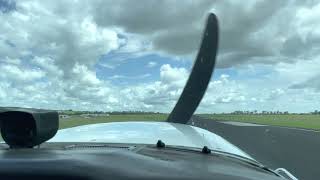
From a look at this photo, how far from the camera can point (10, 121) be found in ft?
8.20

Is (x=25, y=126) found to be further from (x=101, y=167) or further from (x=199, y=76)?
(x=199, y=76)

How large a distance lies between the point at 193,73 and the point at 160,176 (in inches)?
703

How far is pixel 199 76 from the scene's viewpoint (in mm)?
19109

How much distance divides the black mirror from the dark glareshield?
47.1ft

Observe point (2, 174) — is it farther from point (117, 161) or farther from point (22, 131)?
point (22, 131)

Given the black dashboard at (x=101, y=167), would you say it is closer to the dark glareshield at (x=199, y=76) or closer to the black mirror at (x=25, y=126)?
the black mirror at (x=25, y=126)

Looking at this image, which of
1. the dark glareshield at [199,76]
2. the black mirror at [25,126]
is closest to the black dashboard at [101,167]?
the black mirror at [25,126]

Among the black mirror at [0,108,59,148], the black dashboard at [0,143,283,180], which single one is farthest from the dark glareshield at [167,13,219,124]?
the black dashboard at [0,143,283,180]

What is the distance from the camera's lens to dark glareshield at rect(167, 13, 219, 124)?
58.5ft

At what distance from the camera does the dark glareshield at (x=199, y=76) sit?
58.5 feet

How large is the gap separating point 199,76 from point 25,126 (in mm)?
16761

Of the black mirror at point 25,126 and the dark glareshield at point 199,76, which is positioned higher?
the dark glareshield at point 199,76

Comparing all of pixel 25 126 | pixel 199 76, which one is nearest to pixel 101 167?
pixel 25 126

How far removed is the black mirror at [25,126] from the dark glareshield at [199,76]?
1437 centimetres
